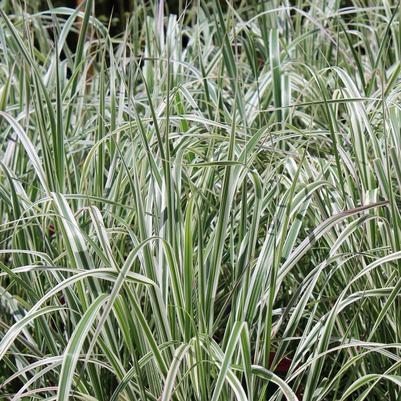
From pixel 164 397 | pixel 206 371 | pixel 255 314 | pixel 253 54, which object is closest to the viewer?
pixel 164 397

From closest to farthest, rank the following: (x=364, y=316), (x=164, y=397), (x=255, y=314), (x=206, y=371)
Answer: (x=164, y=397) → (x=206, y=371) → (x=255, y=314) → (x=364, y=316)

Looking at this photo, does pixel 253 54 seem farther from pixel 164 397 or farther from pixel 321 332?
pixel 164 397

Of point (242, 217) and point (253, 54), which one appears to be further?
point (253, 54)

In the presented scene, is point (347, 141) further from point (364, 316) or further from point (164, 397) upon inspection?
point (164, 397)

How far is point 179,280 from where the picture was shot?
1451 millimetres

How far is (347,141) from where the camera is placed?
1.94 metres

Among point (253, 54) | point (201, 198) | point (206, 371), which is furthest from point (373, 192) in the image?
point (253, 54)

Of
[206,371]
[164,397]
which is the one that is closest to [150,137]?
[206,371]

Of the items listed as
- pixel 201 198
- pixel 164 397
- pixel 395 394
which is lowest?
pixel 395 394

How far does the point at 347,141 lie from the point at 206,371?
30.8 inches

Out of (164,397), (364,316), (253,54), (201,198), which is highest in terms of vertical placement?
(253,54)

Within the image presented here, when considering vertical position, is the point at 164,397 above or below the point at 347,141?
below

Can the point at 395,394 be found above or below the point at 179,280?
below

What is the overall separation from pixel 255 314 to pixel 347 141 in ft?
2.02
